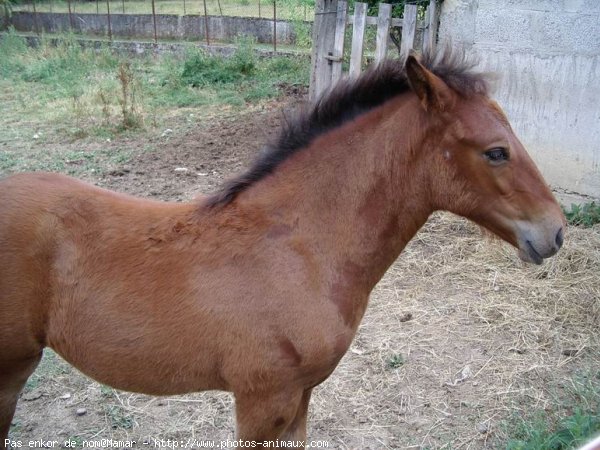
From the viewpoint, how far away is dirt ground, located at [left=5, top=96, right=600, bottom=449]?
3.16 m

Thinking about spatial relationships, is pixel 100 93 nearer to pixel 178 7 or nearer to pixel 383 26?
pixel 383 26

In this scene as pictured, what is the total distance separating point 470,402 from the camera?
3.33m

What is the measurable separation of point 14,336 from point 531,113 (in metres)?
5.23

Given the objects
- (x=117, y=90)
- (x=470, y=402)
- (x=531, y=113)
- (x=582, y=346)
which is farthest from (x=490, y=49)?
(x=117, y=90)

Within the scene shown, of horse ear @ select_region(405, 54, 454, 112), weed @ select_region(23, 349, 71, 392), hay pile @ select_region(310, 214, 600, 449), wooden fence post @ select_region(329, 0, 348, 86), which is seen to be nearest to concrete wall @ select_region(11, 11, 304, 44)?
wooden fence post @ select_region(329, 0, 348, 86)

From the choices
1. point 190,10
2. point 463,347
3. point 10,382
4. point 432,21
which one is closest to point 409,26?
point 432,21

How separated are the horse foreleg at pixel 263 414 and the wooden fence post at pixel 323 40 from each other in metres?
4.79

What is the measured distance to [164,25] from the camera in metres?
18.6

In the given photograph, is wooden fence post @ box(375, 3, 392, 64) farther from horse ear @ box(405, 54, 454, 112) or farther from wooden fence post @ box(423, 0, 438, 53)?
horse ear @ box(405, 54, 454, 112)

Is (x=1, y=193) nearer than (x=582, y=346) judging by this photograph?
Yes

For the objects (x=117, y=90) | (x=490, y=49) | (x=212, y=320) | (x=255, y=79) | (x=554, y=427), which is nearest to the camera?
(x=212, y=320)

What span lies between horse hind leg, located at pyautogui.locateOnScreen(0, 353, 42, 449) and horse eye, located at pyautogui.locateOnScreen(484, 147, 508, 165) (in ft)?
6.86

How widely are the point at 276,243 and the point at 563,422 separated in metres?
1.95

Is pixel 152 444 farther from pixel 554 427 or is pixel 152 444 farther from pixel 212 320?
pixel 554 427
